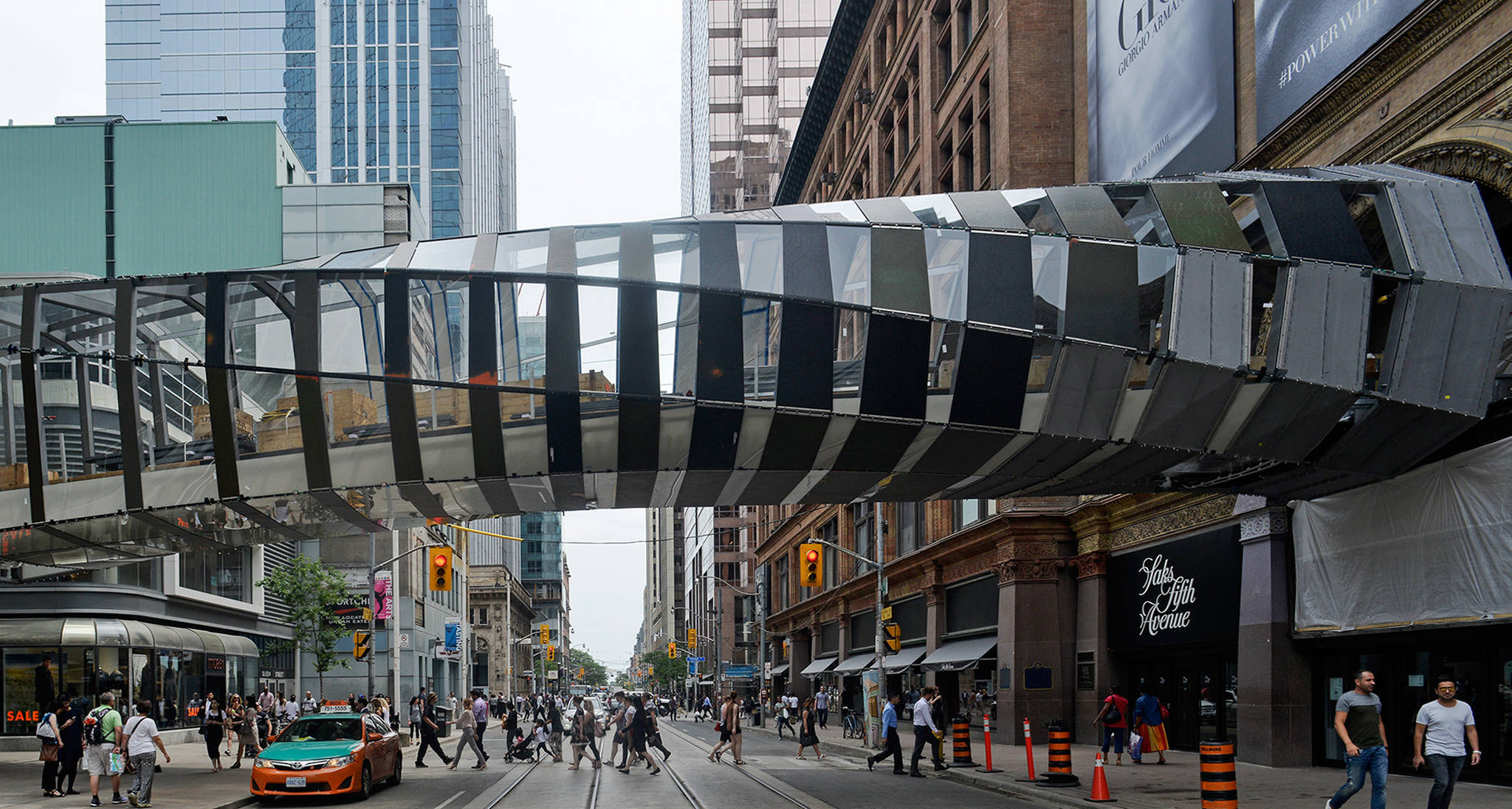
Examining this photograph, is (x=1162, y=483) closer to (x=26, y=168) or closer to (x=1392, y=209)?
(x=1392, y=209)

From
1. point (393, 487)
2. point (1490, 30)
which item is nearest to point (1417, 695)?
point (1490, 30)

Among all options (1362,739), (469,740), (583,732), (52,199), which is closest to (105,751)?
(583,732)

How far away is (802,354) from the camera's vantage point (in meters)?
20.3

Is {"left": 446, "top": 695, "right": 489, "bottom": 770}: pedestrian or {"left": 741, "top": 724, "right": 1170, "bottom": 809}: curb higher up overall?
{"left": 741, "top": 724, "right": 1170, "bottom": 809}: curb

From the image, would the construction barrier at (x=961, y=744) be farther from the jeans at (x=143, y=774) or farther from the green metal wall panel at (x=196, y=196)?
Answer: the green metal wall panel at (x=196, y=196)

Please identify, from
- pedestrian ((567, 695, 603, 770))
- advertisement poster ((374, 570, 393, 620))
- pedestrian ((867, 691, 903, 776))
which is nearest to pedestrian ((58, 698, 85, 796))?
pedestrian ((567, 695, 603, 770))

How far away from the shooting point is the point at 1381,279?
1916cm

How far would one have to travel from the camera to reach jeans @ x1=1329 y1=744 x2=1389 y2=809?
14.7 metres

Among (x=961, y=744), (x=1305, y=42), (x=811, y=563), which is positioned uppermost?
(x=1305, y=42)

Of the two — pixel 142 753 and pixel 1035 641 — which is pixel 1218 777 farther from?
pixel 1035 641

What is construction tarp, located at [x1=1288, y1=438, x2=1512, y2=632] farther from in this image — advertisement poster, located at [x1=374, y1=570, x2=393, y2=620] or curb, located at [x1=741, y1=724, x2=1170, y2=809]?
advertisement poster, located at [x1=374, y1=570, x2=393, y2=620]

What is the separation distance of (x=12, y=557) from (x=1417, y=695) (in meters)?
26.8

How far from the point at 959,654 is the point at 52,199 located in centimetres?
5517

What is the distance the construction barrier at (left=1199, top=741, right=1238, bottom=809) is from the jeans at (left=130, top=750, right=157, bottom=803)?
50.4 feet
